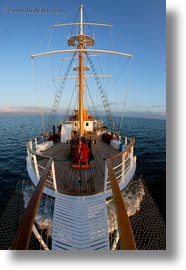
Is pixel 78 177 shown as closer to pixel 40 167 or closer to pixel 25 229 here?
pixel 40 167

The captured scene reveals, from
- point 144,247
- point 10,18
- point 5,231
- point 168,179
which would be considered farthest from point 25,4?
point 144,247

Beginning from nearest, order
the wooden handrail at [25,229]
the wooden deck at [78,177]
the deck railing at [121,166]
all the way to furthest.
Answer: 1. the wooden handrail at [25,229]
2. the deck railing at [121,166]
3. the wooden deck at [78,177]

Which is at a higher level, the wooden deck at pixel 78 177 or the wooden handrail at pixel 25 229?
the wooden handrail at pixel 25 229

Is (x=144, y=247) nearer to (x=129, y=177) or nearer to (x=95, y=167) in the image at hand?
(x=129, y=177)

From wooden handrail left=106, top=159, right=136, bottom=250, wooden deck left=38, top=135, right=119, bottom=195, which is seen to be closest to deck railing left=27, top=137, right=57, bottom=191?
wooden deck left=38, top=135, right=119, bottom=195

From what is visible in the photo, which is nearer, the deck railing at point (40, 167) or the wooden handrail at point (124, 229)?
the wooden handrail at point (124, 229)

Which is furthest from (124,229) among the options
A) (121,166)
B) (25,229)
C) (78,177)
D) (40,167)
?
(40,167)

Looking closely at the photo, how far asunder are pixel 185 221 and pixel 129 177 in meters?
1.74

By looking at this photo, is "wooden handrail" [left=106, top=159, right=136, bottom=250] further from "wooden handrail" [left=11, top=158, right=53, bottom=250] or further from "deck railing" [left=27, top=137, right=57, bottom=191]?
"deck railing" [left=27, top=137, right=57, bottom=191]

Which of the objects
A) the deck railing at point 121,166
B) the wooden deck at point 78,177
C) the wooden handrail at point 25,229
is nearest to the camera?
the wooden handrail at point 25,229

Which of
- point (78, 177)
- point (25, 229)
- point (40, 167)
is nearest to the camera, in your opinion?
point (25, 229)

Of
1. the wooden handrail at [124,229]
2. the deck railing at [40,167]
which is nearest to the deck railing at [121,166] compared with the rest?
the wooden handrail at [124,229]

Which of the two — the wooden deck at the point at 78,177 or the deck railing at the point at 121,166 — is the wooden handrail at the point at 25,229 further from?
the wooden deck at the point at 78,177

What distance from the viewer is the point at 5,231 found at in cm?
401
